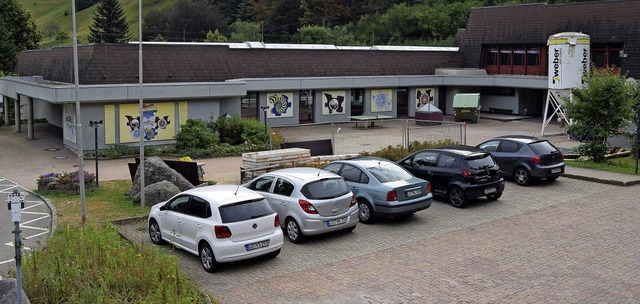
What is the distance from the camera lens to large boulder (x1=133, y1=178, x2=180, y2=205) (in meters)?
16.5

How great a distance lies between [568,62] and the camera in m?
31.2

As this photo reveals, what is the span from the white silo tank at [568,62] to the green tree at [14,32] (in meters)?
37.4

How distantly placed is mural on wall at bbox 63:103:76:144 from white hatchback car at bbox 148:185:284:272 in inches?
679

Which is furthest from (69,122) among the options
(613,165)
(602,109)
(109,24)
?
(109,24)

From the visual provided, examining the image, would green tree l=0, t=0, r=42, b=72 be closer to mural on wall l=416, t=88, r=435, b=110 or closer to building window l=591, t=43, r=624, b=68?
mural on wall l=416, t=88, r=435, b=110

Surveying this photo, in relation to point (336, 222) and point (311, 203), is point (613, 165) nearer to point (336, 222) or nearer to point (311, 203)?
point (336, 222)

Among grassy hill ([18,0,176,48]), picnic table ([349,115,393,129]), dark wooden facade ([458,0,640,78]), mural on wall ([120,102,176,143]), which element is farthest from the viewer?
grassy hill ([18,0,176,48])

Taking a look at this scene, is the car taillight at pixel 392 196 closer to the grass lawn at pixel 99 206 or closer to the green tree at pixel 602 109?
the grass lawn at pixel 99 206

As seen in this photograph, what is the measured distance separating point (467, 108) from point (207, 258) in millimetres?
29917

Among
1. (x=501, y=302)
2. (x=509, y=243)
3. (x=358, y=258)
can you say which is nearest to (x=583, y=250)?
(x=509, y=243)

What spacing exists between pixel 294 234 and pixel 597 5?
32221mm

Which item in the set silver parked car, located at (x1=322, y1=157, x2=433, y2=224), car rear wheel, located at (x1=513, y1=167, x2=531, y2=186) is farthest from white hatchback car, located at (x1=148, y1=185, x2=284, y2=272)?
car rear wheel, located at (x1=513, y1=167, x2=531, y2=186)

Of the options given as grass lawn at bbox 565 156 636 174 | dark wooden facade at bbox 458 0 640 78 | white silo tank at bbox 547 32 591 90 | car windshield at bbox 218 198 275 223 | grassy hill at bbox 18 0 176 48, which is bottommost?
grass lawn at bbox 565 156 636 174

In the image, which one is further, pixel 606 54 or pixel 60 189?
pixel 606 54
